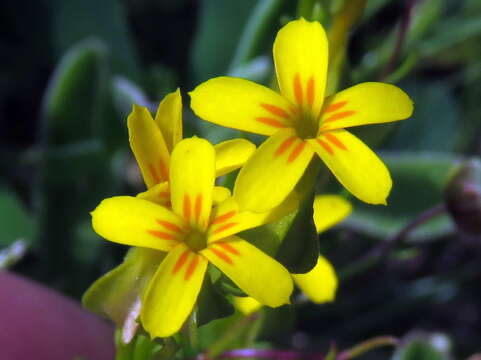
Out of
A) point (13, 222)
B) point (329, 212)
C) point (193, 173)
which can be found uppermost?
point (193, 173)

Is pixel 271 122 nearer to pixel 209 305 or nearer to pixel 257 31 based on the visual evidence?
pixel 209 305

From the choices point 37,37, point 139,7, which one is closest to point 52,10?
point 37,37

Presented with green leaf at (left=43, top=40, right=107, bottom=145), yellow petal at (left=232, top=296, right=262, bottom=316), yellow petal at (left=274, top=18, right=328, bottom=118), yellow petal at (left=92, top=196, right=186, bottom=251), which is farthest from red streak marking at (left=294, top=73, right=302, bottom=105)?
green leaf at (left=43, top=40, right=107, bottom=145)

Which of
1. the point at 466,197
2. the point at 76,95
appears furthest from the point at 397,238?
the point at 76,95

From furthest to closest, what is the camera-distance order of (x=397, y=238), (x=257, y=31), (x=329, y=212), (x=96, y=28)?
(x=96, y=28)
(x=257, y=31)
(x=397, y=238)
(x=329, y=212)

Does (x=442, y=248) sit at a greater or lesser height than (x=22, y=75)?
lesser

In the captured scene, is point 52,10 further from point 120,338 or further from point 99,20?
point 120,338

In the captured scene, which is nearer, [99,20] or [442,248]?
[99,20]

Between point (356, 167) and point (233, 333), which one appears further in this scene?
point (233, 333)
